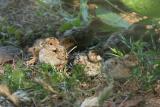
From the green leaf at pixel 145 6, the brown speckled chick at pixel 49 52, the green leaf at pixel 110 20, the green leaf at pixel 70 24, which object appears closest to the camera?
the green leaf at pixel 145 6

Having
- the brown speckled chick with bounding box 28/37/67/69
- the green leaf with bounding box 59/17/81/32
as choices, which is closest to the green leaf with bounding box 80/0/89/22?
the green leaf with bounding box 59/17/81/32

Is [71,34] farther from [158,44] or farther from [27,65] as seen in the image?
[158,44]

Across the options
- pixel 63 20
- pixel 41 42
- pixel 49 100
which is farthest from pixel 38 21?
pixel 49 100

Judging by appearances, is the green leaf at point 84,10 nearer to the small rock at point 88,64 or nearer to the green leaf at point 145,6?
the small rock at point 88,64

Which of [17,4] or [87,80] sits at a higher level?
[17,4]

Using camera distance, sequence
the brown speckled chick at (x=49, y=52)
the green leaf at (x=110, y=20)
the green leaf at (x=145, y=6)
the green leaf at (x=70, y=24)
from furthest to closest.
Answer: the green leaf at (x=70, y=24) < the brown speckled chick at (x=49, y=52) < the green leaf at (x=110, y=20) < the green leaf at (x=145, y=6)

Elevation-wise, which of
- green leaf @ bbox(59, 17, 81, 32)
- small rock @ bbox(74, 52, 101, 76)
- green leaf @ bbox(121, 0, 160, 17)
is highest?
green leaf @ bbox(121, 0, 160, 17)

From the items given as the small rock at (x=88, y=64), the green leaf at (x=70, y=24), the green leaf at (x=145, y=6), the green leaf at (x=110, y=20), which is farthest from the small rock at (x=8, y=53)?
the green leaf at (x=145, y=6)

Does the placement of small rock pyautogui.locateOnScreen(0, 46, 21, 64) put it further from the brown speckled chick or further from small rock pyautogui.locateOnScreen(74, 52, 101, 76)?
small rock pyautogui.locateOnScreen(74, 52, 101, 76)

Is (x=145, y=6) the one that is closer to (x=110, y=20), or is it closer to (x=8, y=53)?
(x=110, y=20)

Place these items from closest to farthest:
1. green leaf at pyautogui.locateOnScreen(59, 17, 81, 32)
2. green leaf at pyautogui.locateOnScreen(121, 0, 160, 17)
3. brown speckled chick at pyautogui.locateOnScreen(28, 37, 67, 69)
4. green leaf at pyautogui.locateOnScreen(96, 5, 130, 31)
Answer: green leaf at pyautogui.locateOnScreen(121, 0, 160, 17), green leaf at pyautogui.locateOnScreen(96, 5, 130, 31), brown speckled chick at pyautogui.locateOnScreen(28, 37, 67, 69), green leaf at pyautogui.locateOnScreen(59, 17, 81, 32)

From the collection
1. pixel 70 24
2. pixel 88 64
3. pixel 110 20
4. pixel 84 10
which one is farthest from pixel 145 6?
pixel 70 24
